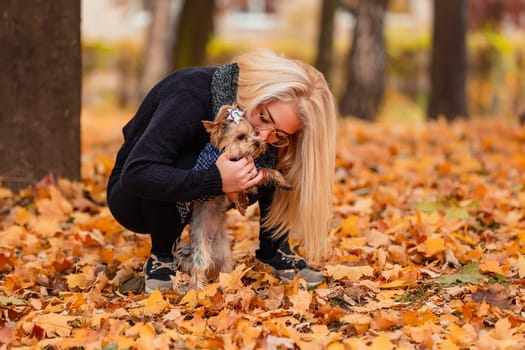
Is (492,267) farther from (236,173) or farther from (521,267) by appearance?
(236,173)

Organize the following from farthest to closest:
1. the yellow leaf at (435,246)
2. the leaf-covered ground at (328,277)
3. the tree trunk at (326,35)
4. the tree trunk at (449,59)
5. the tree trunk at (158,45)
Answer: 1. the tree trunk at (158,45)
2. the tree trunk at (326,35)
3. the tree trunk at (449,59)
4. the yellow leaf at (435,246)
5. the leaf-covered ground at (328,277)

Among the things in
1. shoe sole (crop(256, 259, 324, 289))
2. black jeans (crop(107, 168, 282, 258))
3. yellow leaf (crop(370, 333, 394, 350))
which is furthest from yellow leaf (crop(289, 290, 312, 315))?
black jeans (crop(107, 168, 282, 258))

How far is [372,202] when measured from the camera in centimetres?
527

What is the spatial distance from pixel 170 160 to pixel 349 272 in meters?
1.08

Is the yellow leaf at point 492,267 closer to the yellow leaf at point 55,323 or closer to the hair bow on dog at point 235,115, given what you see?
the hair bow on dog at point 235,115

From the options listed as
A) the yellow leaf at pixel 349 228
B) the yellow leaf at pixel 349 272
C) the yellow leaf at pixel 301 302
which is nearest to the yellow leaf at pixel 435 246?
the yellow leaf at pixel 349 272

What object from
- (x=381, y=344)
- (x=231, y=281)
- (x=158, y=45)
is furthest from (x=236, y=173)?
(x=158, y=45)

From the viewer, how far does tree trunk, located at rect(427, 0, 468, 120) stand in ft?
33.6

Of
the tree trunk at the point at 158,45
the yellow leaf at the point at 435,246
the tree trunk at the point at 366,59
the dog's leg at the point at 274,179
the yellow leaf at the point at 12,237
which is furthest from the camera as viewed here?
the tree trunk at the point at 158,45

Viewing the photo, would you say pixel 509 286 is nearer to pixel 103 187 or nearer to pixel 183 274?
pixel 183 274

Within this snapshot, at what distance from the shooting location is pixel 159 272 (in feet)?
12.9

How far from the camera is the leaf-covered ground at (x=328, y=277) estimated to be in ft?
10.2

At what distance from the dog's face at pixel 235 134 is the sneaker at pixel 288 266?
749mm

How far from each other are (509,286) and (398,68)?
16.4 meters
